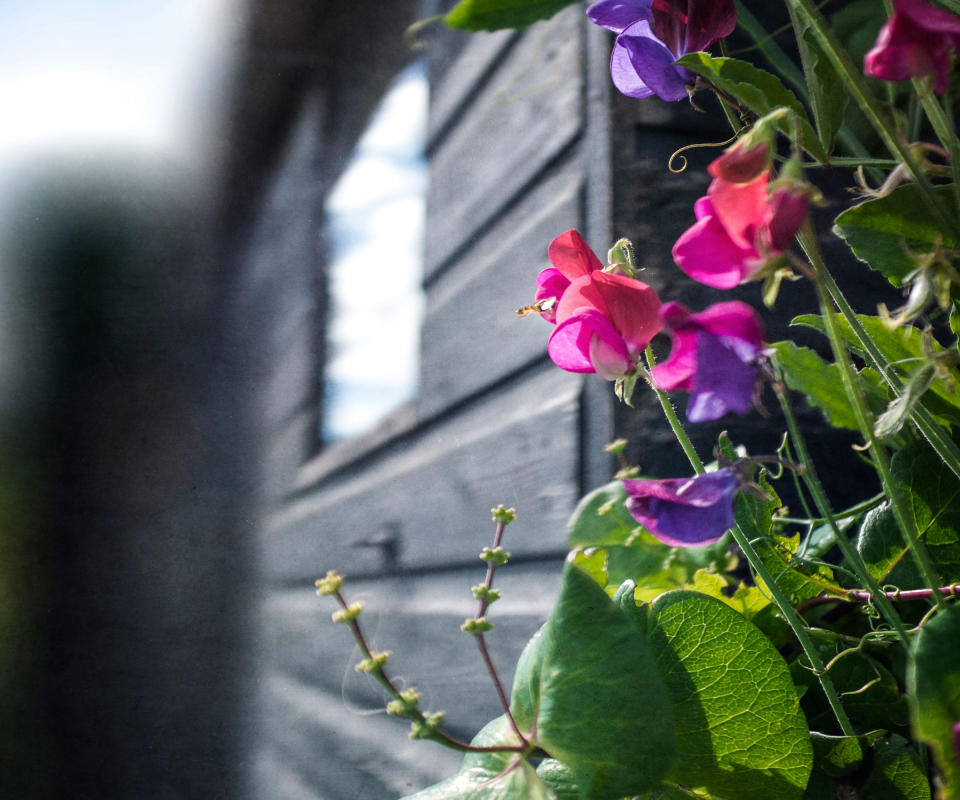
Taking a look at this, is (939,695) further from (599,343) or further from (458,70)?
(458,70)

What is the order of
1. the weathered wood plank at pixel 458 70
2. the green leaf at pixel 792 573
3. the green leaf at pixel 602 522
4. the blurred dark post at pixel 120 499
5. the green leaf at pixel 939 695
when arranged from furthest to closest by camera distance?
the weathered wood plank at pixel 458 70 < the blurred dark post at pixel 120 499 < the green leaf at pixel 602 522 < the green leaf at pixel 792 573 < the green leaf at pixel 939 695

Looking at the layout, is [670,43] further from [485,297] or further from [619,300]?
[485,297]

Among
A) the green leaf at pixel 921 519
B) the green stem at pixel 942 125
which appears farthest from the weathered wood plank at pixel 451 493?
the green stem at pixel 942 125

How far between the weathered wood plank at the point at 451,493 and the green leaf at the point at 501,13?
502 millimetres

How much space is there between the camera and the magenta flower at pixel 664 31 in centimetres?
32

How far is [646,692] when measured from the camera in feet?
0.88

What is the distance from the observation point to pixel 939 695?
0.63 ft

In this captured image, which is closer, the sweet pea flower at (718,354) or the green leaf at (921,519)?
the sweet pea flower at (718,354)

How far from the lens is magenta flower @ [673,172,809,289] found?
21 centimetres

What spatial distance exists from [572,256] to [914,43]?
0.14 m

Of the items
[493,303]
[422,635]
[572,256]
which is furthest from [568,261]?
[422,635]

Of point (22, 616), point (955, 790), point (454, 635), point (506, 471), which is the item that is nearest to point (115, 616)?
point (22, 616)

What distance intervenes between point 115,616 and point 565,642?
93 centimetres

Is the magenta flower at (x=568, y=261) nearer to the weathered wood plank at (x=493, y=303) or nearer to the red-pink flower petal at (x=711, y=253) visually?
the red-pink flower petal at (x=711, y=253)
